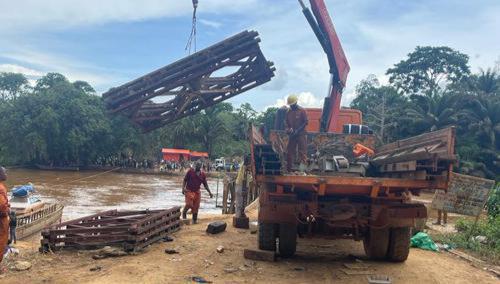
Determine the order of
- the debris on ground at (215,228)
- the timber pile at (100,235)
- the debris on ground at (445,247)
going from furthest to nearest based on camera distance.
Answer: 1. the debris on ground at (215,228)
2. the debris on ground at (445,247)
3. the timber pile at (100,235)

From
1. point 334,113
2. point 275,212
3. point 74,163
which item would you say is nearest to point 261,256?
point 275,212

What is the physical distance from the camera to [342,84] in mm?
11758

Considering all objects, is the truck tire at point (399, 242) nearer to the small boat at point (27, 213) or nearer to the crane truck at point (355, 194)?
the crane truck at point (355, 194)

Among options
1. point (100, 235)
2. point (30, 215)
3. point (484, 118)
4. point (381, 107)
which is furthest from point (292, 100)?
point (381, 107)

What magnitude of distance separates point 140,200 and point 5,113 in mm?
30158

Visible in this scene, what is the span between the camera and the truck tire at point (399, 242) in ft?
22.3

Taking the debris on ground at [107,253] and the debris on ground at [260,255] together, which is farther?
the debris on ground at [107,253]

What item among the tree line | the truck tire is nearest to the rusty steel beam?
the truck tire

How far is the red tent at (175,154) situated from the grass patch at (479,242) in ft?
145

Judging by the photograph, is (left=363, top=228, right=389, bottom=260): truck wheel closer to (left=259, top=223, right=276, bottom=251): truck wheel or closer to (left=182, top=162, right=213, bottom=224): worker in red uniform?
(left=259, top=223, right=276, bottom=251): truck wheel

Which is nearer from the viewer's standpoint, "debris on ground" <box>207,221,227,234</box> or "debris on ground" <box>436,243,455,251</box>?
"debris on ground" <box>436,243,455,251</box>

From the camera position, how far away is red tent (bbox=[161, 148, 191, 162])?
53419mm

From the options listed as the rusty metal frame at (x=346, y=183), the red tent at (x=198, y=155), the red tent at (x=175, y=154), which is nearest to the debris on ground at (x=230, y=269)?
the rusty metal frame at (x=346, y=183)

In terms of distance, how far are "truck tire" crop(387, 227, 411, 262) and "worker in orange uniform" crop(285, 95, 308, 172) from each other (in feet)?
5.99
